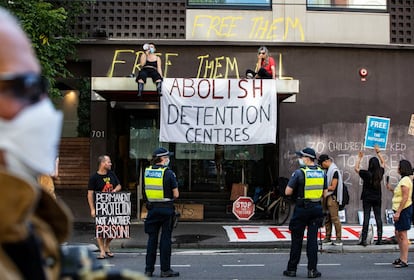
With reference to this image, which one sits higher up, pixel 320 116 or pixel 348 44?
pixel 348 44

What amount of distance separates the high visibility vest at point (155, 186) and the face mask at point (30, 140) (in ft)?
22.3

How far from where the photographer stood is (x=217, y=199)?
15.9 meters

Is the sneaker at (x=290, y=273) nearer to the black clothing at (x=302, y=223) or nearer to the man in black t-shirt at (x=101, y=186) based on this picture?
the black clothing at (x=302, y=223)

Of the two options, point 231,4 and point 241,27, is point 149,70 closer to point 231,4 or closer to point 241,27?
point 241,27

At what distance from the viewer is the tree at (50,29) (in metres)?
12.6

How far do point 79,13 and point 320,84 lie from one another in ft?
22.5

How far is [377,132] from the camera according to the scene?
14016 mm

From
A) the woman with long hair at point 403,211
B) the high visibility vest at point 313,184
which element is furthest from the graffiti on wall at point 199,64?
the high visibility vest at point 313,184

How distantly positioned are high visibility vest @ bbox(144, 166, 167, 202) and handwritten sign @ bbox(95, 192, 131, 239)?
2.28m

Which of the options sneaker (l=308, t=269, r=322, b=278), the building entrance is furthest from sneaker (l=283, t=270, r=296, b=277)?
the building entrance

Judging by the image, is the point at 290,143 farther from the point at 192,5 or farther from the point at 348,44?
the point at 192,5

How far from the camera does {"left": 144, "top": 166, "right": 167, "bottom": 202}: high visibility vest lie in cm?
823

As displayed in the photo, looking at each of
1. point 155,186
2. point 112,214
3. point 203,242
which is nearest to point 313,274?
point 155,186

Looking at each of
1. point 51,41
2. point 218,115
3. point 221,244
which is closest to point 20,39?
point 221,244
